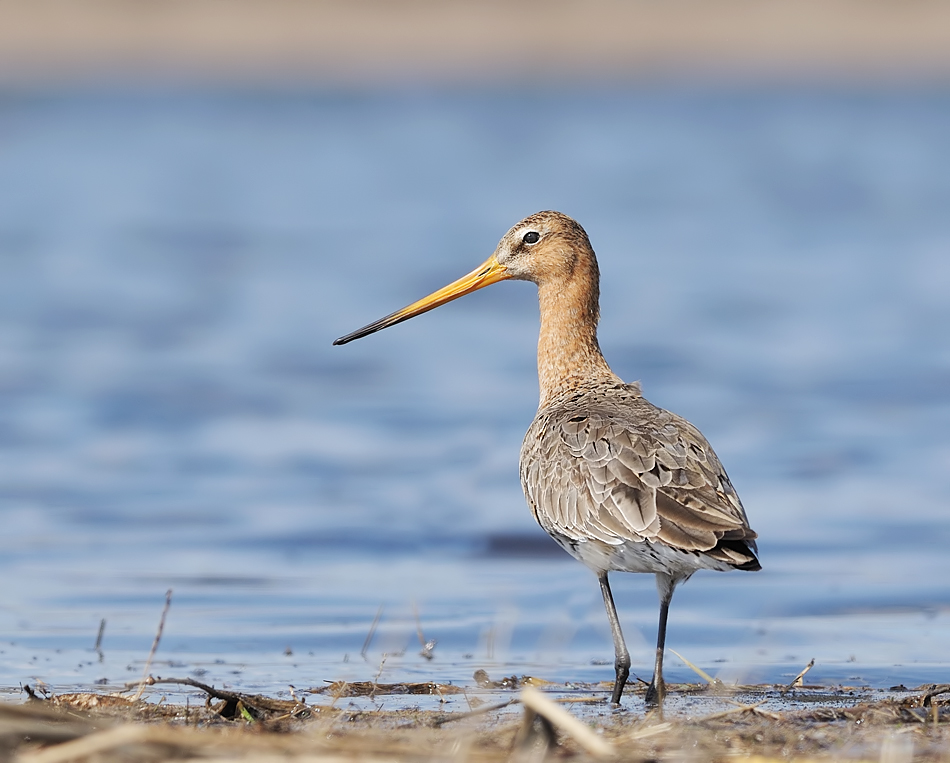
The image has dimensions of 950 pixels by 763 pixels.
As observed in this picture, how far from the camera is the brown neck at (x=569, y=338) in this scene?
23.6 feet

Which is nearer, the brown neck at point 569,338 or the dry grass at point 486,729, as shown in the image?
the dry grass at point 486,729

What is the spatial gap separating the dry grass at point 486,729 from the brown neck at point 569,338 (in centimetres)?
164

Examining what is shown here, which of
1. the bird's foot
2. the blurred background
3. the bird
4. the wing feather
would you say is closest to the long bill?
the bird

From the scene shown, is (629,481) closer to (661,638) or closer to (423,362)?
(661,638)

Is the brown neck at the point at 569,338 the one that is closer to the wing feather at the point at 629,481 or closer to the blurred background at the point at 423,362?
the wing feather at the point at 629,481

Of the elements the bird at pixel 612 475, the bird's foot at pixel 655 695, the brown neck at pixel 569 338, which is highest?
the brown neck at pixel 569 338

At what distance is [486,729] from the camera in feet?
17.3

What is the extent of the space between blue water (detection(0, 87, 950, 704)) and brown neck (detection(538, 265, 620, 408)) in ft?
4.20

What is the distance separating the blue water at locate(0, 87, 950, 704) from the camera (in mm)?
7652

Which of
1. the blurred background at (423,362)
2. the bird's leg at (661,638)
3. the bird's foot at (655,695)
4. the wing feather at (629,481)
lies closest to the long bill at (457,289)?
the wing feather at (629,481)

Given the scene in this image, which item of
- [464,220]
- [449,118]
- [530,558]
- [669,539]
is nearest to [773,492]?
[530,558]

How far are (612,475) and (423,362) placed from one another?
9394mm

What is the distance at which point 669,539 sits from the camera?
550 cm

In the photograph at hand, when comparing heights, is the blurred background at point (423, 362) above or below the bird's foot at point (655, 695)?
above
